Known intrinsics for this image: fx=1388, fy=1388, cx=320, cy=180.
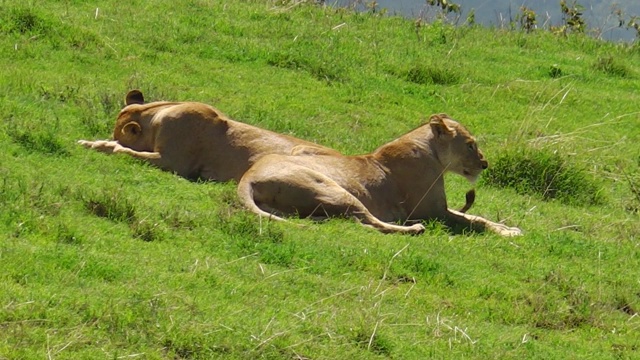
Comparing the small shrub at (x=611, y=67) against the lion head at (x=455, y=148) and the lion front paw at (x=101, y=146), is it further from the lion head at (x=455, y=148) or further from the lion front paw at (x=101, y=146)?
the lion front paw at (x=101, y=146)

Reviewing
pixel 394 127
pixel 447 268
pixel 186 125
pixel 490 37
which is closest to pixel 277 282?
pixel 447 268

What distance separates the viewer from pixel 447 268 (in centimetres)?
991

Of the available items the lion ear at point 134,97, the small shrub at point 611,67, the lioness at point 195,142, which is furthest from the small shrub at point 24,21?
the small shrub at point 611,67

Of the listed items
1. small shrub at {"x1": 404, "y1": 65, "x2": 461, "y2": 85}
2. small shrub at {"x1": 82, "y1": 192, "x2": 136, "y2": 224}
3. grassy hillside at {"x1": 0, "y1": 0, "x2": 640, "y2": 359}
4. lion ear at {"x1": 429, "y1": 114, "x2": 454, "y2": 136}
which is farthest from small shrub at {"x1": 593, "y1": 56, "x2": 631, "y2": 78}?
small shrub at {"x1": 82, "y1": 192, "x2": 136, "y2": 224}

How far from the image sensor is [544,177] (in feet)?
44.6

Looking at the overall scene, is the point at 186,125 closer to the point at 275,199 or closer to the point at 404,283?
the point at 275,199

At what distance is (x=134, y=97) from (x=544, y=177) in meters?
4.05

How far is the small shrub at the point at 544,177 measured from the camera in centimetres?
1356

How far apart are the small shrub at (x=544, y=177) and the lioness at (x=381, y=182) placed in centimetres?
128

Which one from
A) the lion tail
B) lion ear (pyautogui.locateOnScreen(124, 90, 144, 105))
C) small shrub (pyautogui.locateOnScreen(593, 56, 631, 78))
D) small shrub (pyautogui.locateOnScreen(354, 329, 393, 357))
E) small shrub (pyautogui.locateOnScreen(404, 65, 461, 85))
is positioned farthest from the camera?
small shrub (pyautogui.locateOnScreen(593, 56, 631, 78))

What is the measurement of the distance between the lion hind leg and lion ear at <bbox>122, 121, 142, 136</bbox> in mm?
1642

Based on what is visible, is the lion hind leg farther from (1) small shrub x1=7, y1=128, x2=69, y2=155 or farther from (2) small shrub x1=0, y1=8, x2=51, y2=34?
(2) small shrub x1=0, y1=8, x2=51, y2=34

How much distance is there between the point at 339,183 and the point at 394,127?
13.0 ft

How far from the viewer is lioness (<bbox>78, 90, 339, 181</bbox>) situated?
39.2 feet
